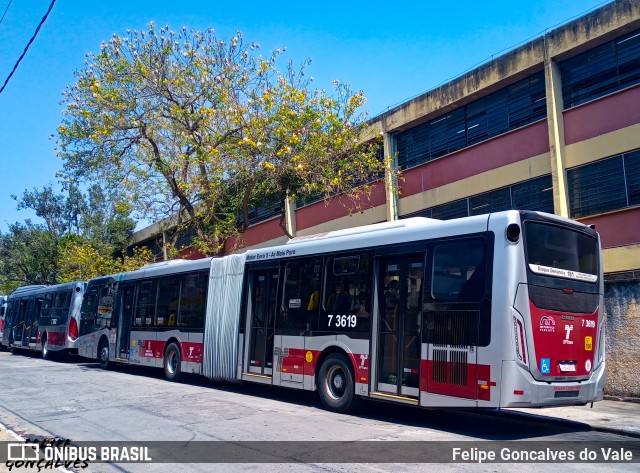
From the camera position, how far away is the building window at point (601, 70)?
15312 millimetres

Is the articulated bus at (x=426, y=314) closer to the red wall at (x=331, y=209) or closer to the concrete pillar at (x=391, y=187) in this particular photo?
the concrete pillar at (x=391, y=187)

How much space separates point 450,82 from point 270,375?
11.4 m

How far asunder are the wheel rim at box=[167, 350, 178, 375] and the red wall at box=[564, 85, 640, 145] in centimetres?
1235

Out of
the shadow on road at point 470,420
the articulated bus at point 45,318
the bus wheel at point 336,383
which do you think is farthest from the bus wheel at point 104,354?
the bus wheel at point 336,383

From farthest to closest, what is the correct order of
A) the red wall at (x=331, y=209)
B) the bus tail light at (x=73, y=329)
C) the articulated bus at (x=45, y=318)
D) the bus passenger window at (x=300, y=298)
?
the articulated bus at (x=45, y=318) → the bus tail light at (x=73, y=329) → the red wall at (x=331, y=209) → the bus passenger window at (x=300, y=298)

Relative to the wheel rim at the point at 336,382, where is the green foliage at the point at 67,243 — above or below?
above

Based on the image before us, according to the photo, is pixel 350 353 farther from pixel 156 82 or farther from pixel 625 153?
pixel 156 82

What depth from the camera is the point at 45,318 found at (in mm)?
27875

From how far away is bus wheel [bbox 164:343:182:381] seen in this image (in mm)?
17594

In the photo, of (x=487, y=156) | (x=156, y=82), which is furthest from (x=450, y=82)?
(x=156, y=82)

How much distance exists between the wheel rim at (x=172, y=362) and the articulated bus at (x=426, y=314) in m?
2.20

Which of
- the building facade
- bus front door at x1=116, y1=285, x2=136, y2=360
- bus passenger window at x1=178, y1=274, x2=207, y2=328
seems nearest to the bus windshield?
the building facade

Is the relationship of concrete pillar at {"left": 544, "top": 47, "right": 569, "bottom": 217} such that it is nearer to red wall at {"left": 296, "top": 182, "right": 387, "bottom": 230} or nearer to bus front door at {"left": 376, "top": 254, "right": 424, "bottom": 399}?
red wall at {"left": 296, "top": 182, "right": 387, "bottom": 230}

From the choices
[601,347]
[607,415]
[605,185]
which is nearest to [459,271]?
[601,347]
